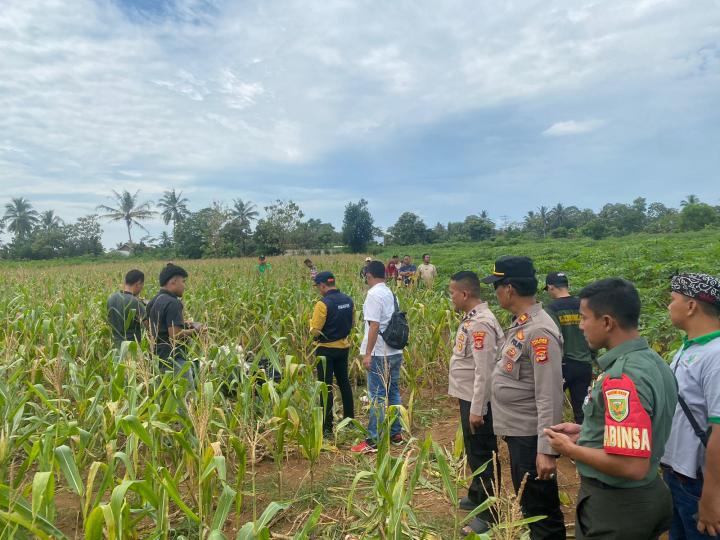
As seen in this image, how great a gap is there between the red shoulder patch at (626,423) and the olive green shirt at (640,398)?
0.03 metres

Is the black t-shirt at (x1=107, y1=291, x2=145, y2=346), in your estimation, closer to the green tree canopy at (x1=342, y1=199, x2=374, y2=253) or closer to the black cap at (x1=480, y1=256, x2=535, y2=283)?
the black cap at (x1=480, y1=256, x2=535, y2=283)

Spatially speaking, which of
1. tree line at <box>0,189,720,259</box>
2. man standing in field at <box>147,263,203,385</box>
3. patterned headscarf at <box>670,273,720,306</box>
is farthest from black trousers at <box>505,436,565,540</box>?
tree line at <box>0,189,720,259</box>

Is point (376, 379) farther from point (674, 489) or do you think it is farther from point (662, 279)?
point (662, 279)

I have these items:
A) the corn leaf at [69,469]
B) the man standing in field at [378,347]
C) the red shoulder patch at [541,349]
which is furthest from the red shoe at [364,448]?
the corn leaf at [69,469]

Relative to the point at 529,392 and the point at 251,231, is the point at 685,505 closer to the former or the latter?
the point at 529,392

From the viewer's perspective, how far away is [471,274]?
124 inches

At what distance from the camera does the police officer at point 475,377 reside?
2816 mm

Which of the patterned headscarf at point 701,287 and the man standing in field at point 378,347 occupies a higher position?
the patterned headscarf at point 701,287

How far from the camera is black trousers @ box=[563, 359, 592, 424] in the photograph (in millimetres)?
3889

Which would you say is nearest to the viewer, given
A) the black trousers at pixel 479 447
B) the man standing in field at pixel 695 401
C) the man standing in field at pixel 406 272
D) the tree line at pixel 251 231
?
the man standing in field at pixel 695 401

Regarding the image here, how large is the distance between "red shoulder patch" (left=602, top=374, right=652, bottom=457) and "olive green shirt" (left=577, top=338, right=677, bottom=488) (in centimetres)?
3

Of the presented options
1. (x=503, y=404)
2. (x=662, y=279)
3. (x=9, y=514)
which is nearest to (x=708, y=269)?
(x=662, y=279)

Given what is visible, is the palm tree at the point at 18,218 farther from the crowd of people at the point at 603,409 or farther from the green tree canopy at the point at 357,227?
the crowd of people at the point at 603,409

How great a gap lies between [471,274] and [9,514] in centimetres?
269
